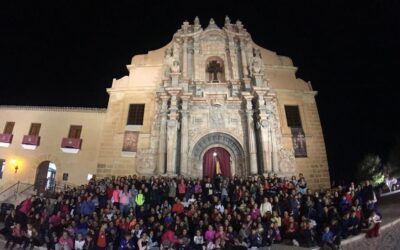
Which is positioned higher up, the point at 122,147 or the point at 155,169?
the point at 122,147

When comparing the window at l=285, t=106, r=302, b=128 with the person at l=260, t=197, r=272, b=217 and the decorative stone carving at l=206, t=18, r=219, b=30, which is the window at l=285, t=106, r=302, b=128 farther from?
the person at l=260, t=197, r=272, b=217

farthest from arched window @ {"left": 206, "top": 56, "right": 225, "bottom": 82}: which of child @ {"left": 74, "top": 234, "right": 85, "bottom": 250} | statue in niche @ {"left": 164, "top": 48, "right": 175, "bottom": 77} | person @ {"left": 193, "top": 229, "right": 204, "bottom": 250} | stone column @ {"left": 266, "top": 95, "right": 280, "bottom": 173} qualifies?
child @ {"left": 74, "top": 234, "right": 85, "bottom": 250}

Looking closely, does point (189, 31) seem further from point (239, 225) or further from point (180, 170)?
point (239, 225)

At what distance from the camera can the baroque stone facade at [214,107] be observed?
62.2 feet

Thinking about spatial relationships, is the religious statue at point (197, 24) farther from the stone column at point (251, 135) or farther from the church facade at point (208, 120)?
the stone column at point (251, 135)

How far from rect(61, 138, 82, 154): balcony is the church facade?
133mm

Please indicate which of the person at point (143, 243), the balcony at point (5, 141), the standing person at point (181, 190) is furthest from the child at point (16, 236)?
the balcony at point (5, 141)

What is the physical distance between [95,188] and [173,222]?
16.2ft

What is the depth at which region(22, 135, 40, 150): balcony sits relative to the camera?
2100cm

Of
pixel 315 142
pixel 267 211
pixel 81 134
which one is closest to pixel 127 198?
pixel 267 211

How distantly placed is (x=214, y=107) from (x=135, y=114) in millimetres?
5630

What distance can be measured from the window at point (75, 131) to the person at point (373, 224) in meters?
18.5

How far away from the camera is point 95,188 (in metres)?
13.8

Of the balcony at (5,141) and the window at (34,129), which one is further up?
the window at (34,129)
